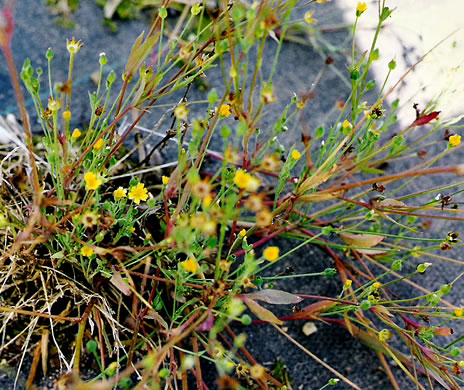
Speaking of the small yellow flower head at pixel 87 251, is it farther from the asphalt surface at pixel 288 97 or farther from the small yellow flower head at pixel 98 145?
the asphalt surface at pixel 288 97

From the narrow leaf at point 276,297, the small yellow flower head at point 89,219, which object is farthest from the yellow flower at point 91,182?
the narrow leaf at point 276,297

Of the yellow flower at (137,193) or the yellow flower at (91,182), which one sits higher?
the yellow flower at (91,182)

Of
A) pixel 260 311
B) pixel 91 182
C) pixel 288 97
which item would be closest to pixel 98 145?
pixel 91 182

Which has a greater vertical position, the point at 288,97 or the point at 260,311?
the point at 288,97

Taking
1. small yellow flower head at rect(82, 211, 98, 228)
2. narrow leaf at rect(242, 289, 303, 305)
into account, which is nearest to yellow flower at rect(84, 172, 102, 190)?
small yellow flower head at rect(82, 211, 98, 228)

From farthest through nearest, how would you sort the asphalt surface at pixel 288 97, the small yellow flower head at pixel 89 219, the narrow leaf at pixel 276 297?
the asphalt surface at pixel 288 97
the narrow leaf at pixel 276 297
the small yellow flower head at pixel 89 219

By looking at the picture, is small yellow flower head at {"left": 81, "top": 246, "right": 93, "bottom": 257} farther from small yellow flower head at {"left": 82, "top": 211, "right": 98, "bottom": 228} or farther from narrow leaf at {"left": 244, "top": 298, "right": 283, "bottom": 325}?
narrow leaf at {"left": 244, "top": 298, "right": 283, "bottom": 325}

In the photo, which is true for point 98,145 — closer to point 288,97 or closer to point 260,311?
point 260,311

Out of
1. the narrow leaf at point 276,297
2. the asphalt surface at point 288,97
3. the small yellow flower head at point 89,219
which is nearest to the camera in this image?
the small yellow flower head at point 89,219

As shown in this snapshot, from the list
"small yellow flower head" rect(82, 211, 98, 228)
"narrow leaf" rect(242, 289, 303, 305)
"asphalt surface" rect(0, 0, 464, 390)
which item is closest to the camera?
"small yellow flower head" rect(82, 211, 98, 228)
